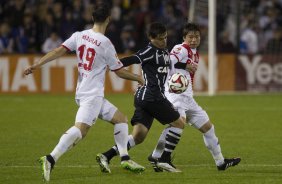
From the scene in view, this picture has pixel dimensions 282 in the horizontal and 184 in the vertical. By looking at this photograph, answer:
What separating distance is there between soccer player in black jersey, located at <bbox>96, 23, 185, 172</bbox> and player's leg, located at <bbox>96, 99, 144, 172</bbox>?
0.02m

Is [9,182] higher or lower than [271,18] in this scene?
lower

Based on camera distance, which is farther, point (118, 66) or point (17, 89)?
point (17, 89)

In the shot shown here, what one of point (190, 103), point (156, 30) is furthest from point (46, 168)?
point (190, 103)

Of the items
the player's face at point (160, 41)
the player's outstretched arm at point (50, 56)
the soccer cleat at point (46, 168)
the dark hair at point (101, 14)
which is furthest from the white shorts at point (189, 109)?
the soccer cleat at point (46, 168)

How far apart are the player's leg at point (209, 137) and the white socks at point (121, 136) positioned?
1108 mm

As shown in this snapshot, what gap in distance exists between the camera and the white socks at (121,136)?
31.6 ft

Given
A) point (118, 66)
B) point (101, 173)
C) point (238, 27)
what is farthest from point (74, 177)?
point (238, 27)

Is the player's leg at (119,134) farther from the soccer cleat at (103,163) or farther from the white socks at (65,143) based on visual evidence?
the white socks at (65,143)

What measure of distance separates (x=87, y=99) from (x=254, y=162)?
2942 mm

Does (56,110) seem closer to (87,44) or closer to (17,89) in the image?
(17,89)

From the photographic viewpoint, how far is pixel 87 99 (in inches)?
364

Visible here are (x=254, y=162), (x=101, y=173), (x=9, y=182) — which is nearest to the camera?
(x=9, y=182)

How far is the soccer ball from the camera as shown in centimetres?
1003

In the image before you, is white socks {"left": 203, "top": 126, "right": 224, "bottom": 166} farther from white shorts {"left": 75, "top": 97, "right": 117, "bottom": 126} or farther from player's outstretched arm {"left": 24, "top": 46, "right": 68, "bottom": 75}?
player's outstretched arm {"left": 24, "top": 46, "right": 68, "bottom": 75}
